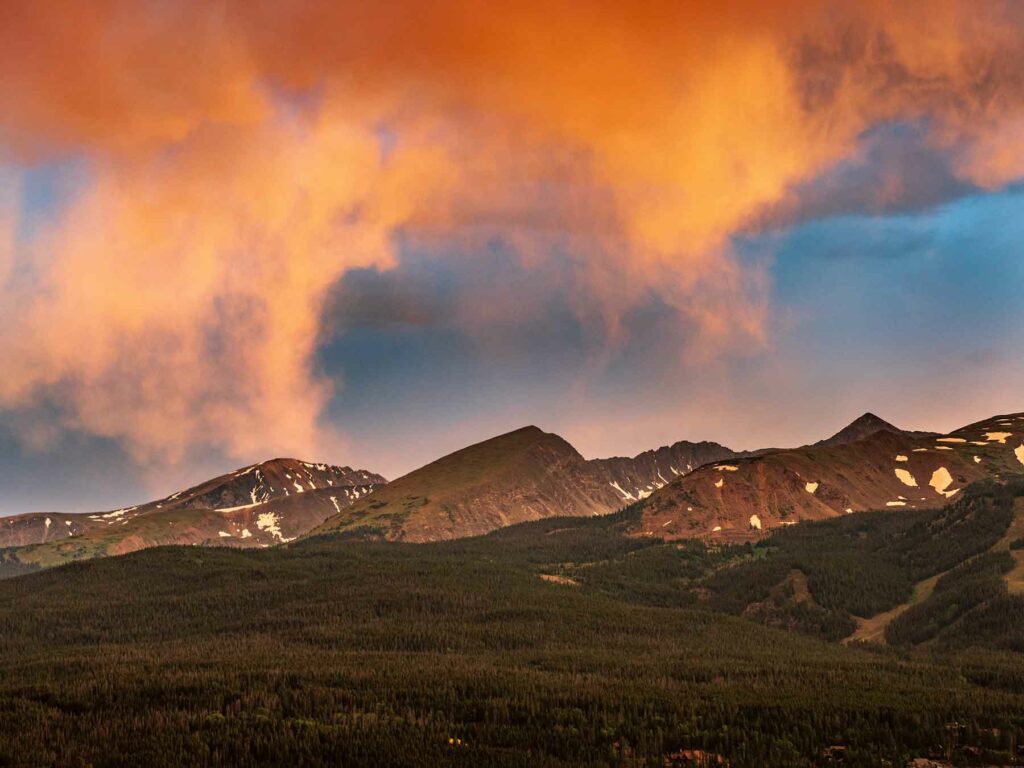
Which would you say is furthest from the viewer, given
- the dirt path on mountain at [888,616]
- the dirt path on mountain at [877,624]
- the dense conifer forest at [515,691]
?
the dirt path on mountain at [877,624]

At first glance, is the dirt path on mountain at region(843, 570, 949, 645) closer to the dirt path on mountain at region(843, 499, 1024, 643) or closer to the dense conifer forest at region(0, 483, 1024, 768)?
the dirt path on mountain at region(843, 499, 1024, 643)

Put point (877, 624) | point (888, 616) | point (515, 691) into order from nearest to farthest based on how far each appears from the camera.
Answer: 1. point (515, 691)
2. point (877, 624)
3. point (888, 616)

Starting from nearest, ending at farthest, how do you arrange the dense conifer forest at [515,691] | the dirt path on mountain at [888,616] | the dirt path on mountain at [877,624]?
the dense conifer forest at [515,691] < the dirt path on mountain at [888,616] < the dirt path on mountain at [877,624]

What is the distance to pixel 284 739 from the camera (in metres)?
71.1

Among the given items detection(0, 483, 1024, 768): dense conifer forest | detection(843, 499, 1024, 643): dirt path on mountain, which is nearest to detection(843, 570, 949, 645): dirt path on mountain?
detection(843, 499, 1024, 643): dirt path on mountain

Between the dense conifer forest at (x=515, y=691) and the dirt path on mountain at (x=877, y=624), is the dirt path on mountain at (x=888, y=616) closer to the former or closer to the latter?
the dirt path on mountain at (x=877, y=624)

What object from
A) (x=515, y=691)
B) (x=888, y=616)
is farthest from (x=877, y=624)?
(x=515, y=691)

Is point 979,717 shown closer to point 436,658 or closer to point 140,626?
point 436,658

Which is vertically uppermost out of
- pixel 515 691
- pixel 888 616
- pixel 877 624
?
pixel 515 691

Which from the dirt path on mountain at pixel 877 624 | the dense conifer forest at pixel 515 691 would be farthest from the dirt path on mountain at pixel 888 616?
the dense conifer forest at pixel 515 691

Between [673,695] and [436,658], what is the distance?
4487 cm

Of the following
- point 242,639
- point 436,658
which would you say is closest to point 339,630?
point 242,639

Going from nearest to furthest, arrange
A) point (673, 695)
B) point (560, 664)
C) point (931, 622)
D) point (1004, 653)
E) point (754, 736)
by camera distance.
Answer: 1. point (754, 736)
2. point (673, 695)
3. point (560, 664)
4. point (1004, 653)
5. point (931, 622)

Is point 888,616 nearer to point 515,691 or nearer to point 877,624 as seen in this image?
point 877,624
